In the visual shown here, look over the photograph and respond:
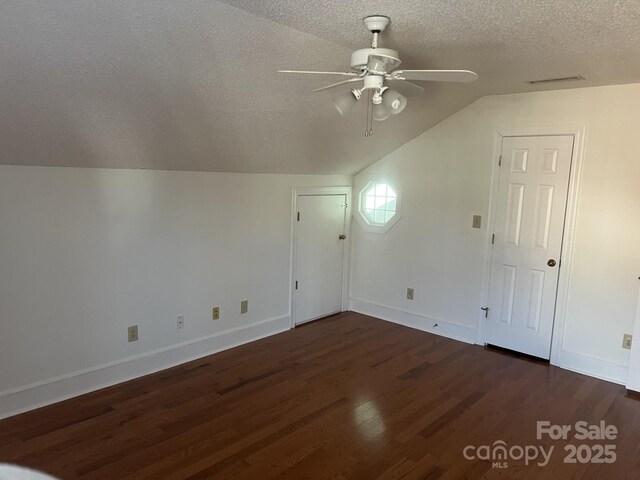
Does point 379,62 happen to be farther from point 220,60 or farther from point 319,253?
point 319,253

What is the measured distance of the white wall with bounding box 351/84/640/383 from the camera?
11.8 feet

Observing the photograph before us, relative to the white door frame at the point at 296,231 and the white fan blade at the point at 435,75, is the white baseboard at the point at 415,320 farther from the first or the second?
the white fan blade at the point at 435,75

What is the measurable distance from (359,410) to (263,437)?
0.70 meters

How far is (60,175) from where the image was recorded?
300cm

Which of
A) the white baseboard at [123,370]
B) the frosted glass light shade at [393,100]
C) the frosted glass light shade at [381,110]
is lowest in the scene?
the white baseboard at [123,370]

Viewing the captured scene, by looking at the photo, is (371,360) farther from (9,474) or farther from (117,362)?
(9,474)

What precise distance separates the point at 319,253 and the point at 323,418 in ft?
7.09

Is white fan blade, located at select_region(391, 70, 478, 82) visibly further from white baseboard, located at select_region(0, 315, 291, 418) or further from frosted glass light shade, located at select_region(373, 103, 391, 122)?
white baseboard, located at select_region(0, 315, 291, 418)

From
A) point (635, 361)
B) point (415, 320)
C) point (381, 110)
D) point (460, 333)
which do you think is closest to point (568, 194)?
point (635, 361)

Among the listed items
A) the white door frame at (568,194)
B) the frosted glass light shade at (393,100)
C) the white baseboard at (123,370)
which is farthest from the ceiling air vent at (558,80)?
the white baseboard at (123,370)

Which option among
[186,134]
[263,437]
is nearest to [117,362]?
[263,437]

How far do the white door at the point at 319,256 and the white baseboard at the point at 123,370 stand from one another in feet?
1.47

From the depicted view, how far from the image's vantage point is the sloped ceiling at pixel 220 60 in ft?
6.81

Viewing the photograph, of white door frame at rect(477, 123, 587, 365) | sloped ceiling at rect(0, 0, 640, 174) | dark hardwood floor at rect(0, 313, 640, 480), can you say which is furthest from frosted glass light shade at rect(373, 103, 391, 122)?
white door frame at rect(477, 123, 587, 365)
